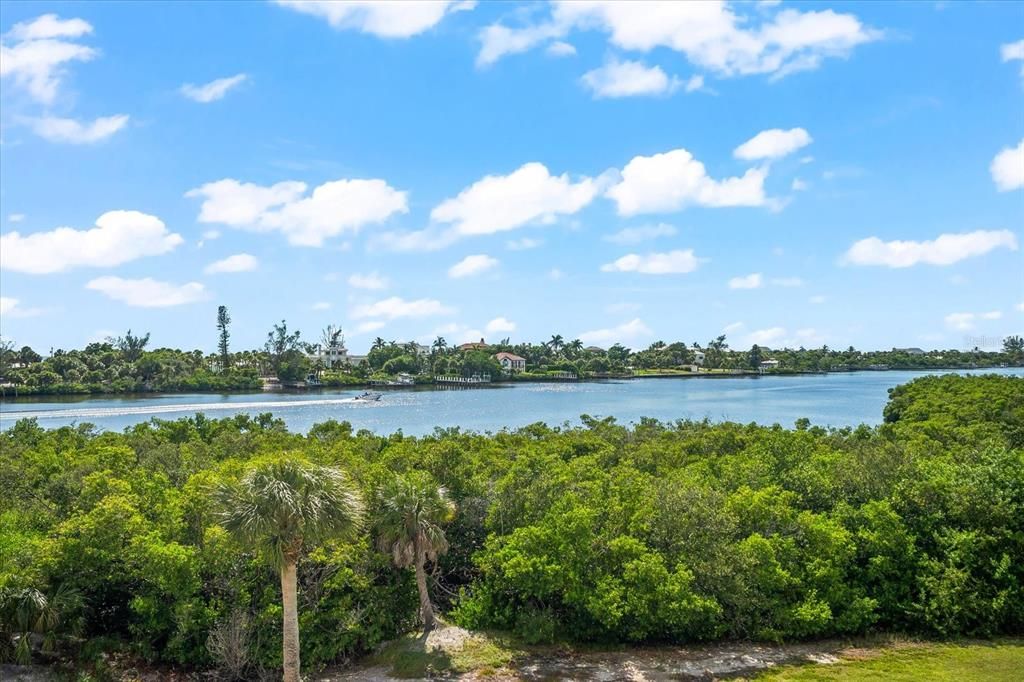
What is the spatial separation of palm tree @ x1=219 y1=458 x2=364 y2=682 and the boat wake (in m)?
80.2

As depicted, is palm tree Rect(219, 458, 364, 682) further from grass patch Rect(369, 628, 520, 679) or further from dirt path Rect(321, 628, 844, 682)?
dirt path Rect(321, 628, 844, 682)

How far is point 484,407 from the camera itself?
118000mm

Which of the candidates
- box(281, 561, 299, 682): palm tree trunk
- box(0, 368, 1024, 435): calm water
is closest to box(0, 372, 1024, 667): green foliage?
box(281, 561, 299, 682): palm tree trunk

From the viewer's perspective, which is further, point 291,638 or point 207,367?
point 207,367

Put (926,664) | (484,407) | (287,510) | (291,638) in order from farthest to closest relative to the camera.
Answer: (484,407) → (926,664) → (291,638) → (287,510)

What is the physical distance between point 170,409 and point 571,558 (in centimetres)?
9800

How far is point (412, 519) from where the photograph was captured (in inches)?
912

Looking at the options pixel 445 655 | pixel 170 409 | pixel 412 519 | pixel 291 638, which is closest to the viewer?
pixel 291 638

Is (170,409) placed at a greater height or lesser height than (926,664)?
greater

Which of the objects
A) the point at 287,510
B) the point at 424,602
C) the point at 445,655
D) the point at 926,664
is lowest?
the point at 926,664

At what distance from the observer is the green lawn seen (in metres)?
21.3

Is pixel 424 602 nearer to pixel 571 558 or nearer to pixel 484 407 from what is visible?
pixel 571 558

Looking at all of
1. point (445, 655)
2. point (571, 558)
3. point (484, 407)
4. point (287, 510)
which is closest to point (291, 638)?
point (287, 510)

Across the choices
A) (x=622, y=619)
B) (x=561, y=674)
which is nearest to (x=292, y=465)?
(x=561, y=674)
